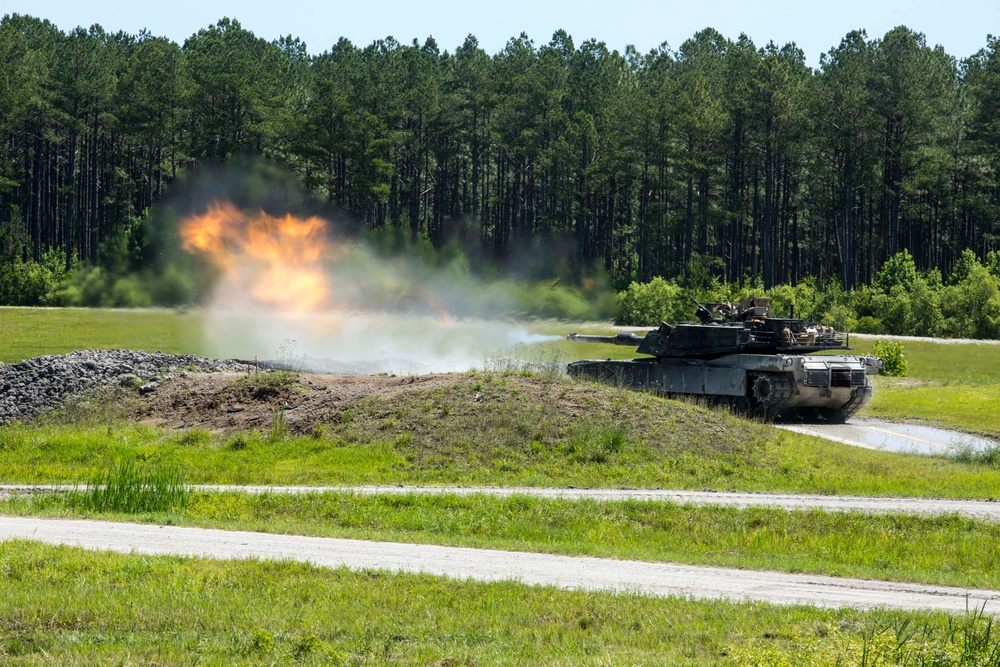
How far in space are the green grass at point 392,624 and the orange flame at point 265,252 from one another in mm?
31356

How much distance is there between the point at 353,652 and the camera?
34.8 ft

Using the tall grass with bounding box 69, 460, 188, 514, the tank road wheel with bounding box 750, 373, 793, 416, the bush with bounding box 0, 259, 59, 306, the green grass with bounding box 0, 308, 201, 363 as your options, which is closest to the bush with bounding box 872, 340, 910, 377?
the tank road wheel with bounding box 750, 373, 793, 416

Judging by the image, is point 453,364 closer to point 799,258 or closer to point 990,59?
point 990,59

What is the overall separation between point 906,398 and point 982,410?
13.2 ft

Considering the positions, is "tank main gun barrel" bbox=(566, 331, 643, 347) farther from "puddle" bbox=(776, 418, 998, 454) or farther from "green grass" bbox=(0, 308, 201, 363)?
"green grass" bbox=(0, 308, 201, 363)

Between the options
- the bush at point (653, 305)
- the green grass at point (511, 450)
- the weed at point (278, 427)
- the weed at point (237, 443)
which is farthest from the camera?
the bush at point (653, 305)

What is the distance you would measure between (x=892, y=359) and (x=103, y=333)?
105 feet

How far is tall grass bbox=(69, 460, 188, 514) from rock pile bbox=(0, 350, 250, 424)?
1247 cm

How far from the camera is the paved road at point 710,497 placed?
2089 cm

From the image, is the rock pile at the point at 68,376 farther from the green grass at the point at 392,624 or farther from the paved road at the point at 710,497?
the green grass at the point at 392,624

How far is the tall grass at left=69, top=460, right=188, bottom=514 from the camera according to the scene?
20.1 metres

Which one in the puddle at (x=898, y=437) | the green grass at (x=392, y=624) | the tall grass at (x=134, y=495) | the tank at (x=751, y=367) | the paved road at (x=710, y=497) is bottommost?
the puddle at (x=898, y=437)

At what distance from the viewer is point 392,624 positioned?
11.7 meters

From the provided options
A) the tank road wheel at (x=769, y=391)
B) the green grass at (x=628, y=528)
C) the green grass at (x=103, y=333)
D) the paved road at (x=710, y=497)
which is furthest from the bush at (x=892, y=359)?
the green grass at (x=628, y=528)
